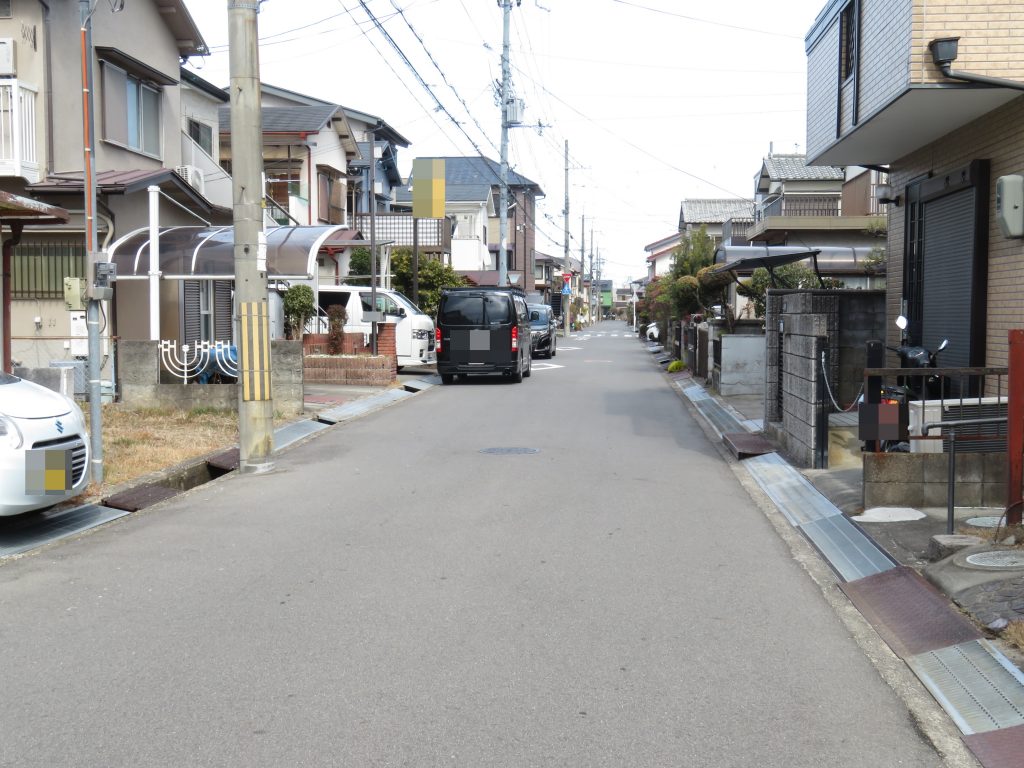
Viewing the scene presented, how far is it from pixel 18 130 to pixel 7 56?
4.56ft

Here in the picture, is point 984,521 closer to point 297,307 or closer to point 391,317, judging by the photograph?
point 297,307

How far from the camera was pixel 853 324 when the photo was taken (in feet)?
51.0

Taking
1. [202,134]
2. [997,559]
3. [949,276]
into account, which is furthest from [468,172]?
[997,559]

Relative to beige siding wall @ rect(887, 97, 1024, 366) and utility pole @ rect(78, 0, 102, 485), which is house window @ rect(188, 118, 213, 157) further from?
beige siding wall @ rect(887, 97, 1024, 366)

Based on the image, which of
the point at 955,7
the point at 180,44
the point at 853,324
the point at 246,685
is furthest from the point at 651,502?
the point at 180,44

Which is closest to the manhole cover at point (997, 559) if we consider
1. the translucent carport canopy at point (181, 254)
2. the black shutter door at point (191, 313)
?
the translucent carport canopy at point (181, 254)

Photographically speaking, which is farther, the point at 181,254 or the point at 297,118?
the point at 297,118

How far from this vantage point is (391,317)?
77.7 ft

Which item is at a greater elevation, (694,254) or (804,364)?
Answer: (694,254)

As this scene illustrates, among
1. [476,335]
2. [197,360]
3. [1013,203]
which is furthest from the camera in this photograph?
[476,335]

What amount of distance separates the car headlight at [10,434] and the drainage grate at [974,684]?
20.0 ft

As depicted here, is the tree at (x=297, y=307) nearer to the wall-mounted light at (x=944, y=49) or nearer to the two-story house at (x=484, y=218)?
the wall-mounted light at (x=944, y=49)

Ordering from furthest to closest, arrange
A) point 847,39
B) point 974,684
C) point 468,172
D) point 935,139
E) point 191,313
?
1. point 468,172
2. point 191,313
3. point 847,39
4. point 935,139
5. point 974,684

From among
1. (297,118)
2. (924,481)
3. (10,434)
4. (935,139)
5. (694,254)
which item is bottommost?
(924,481)
